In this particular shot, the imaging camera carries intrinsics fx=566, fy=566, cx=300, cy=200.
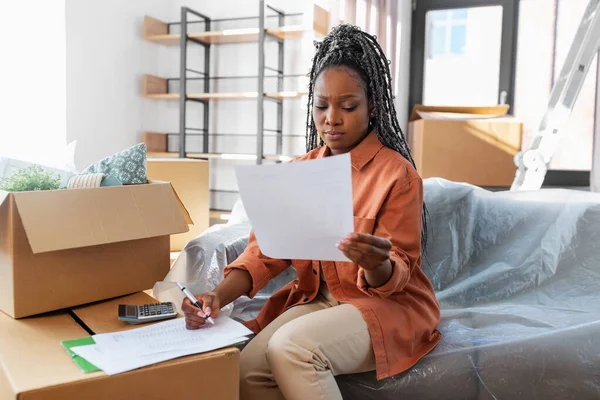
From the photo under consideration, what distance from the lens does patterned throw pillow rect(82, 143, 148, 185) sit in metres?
1.32

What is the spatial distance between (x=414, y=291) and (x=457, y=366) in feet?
0.62

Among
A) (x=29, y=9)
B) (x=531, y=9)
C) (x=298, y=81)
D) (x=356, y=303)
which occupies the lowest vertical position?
(x=356, y=303)

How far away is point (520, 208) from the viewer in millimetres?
1589

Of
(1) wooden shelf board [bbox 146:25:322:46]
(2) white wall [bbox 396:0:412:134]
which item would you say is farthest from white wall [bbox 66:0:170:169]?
(2) white wall [bbox 396:0:412:134]

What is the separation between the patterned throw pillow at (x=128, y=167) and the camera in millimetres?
1321

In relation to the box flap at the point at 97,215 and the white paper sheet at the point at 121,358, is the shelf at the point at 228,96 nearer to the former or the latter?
the box flap at the point at 97,215

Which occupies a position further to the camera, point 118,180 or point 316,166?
point 118,180

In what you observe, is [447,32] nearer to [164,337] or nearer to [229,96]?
[229,96]

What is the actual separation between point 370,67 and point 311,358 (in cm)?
55

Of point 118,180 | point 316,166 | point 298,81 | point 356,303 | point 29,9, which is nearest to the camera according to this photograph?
point 316,166

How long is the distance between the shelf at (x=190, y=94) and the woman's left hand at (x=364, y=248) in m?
2.23

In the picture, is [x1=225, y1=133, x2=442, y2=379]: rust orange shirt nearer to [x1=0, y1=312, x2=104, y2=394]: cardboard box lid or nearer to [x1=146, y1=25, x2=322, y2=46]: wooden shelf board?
[x1=0, y1=312, x2=104, y2=394]: cardboard box lid

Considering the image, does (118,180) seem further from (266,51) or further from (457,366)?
(266,51)

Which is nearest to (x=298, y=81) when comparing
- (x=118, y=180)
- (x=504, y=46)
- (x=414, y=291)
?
(x=504, y=46)
